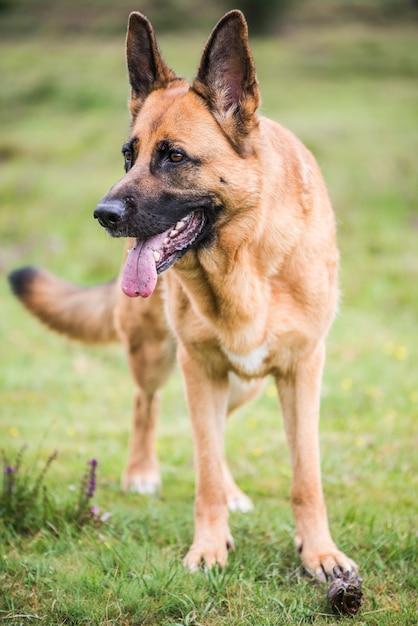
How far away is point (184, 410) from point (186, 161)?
15.3 ft

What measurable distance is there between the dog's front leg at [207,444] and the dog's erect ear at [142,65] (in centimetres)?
146

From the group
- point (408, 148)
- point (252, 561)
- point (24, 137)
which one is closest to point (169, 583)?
point (252, 561)

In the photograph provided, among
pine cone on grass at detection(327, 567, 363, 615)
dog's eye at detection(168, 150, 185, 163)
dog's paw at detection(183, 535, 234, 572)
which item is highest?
dog's eye at detection(168, 150, 185, 163)

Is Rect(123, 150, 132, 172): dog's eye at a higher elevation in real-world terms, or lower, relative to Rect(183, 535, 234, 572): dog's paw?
higher

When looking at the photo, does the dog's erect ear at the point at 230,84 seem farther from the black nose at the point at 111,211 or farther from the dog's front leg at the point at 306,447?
the dog's front leg at the point at 306,447

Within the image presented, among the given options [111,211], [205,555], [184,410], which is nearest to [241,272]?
[111,211]

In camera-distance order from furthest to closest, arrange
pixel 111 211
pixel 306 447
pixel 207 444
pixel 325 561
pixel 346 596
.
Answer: pixel 207 444 < pixel 306 447 < pixel 325 561 < pixel 111 211 < pixel 346 596

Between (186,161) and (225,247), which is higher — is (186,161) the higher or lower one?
the higher one

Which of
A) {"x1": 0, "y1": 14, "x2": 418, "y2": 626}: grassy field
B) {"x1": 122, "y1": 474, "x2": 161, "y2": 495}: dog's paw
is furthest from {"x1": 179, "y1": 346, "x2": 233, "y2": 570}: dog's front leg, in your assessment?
{"x1": 122, "y1": 474, "x2": 161, "y2": 495}: dog's paw

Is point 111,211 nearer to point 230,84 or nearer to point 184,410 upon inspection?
point 230,84

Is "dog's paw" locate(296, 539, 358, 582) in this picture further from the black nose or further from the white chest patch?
the black nose

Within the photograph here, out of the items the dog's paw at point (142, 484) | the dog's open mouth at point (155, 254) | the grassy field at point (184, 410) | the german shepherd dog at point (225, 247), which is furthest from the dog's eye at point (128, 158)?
the dog's paw at point (142, 484)

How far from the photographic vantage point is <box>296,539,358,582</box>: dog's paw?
12.5 feet

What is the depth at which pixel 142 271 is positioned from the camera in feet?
12.1
